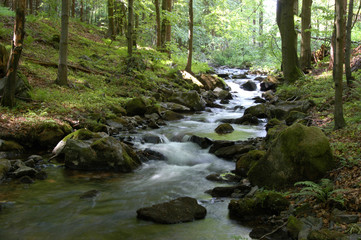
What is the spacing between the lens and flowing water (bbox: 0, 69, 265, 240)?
15.1 feet

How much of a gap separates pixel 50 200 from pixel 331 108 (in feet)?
30.4

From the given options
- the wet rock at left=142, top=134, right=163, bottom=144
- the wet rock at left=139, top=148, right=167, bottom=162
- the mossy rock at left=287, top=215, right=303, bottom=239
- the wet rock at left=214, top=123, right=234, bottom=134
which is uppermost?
the wet rock at left=214, top=123, right=234, bottom=134

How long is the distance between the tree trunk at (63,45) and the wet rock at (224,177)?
8123mm

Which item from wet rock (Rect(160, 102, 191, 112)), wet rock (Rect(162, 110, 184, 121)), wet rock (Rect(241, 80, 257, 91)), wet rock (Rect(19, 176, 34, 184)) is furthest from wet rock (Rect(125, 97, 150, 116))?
wet rock (Rect(241, 80, 257, 91))

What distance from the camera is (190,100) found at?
16.3 m

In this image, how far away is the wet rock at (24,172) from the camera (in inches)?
260

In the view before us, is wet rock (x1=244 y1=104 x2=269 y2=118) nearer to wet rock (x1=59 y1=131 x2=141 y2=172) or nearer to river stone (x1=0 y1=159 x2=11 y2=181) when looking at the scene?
wet rock (x1=59 y1=131 x2=141 y2=172)

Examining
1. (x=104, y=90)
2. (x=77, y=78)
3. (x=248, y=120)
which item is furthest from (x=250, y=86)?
(x=77, y=78)

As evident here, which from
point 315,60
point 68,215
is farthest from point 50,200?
point 315,60

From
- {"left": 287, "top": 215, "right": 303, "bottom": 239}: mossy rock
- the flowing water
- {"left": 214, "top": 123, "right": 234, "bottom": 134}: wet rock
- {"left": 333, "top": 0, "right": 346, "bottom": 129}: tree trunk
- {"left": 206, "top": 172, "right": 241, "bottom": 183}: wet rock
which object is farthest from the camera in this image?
{"left": 214, "top": 123, "right": 234, "bottom": 134}: wet rock

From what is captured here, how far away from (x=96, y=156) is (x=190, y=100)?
9299 millimetres

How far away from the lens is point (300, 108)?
1148 cm

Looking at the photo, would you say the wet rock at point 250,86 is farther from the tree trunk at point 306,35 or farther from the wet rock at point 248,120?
the wet rock at point 248,120

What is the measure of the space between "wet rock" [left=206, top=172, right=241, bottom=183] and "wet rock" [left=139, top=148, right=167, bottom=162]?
2.03 meters
